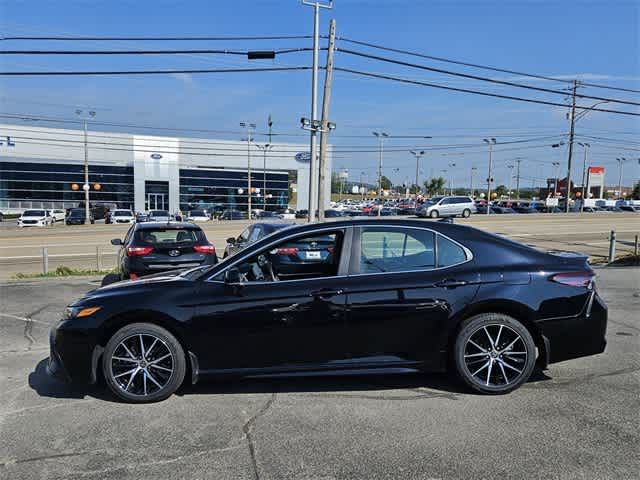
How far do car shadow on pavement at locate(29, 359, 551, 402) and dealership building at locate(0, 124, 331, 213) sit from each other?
197 ft

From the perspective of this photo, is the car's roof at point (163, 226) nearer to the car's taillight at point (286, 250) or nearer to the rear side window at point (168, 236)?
the rear side window at point (168, 236)

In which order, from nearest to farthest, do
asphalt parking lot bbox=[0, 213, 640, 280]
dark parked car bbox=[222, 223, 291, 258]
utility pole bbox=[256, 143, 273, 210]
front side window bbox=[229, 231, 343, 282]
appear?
front side window bbox=[229, 231, 343, 282]
dark parked car bbox=[222, 223, 291, 258]
asphalt parking lot bbox=[0, 213, 640, 280]
utility pole bbox=[256, 143, 273, 210]

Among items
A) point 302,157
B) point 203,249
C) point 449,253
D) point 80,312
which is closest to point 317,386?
point 449,253

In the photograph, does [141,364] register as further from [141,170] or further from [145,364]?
[141,170]

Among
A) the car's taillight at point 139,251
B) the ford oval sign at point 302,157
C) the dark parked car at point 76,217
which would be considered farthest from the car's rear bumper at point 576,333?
the ford oval sign at point 302,157

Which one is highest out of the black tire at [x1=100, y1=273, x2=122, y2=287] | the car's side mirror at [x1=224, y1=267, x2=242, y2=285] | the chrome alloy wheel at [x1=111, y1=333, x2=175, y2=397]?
the car's side mirror at [x1=224, y1=267, x2=242, y2=285]

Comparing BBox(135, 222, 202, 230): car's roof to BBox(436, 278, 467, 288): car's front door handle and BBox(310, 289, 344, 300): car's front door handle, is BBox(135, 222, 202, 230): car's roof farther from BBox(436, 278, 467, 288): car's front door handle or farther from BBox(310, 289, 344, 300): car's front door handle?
BBox(436, 278, 467, 288): car's front door handle

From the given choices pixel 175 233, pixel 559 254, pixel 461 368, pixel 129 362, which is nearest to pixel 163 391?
pixel 129 362

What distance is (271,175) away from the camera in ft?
246

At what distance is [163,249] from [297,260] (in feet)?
17.3

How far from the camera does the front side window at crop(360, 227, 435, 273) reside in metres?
4.75

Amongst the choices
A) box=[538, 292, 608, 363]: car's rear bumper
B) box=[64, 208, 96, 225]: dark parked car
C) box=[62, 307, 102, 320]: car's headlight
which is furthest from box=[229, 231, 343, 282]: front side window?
box=[64, 208, 96, 225]: dark parked car

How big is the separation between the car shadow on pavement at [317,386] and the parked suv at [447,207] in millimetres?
36017

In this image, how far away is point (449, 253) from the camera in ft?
15.8
